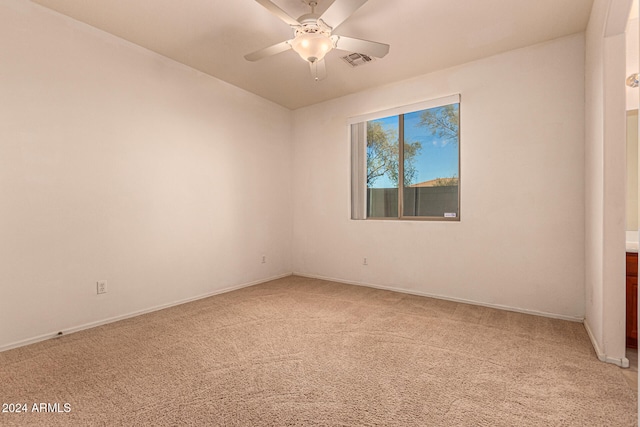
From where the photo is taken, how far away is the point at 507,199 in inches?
130

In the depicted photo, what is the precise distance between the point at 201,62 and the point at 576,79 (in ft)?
12.7

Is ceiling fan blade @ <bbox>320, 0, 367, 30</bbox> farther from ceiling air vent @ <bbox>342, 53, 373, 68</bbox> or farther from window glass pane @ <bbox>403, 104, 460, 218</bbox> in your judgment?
window glass pane @ <bbox>403, 104, 460, 218</bbox>

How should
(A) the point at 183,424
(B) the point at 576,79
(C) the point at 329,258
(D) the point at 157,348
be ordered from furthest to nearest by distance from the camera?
(C) the point at 329,258
(B) the point at 576,79
(D) the point at 157,348
(A) the point at 183,424

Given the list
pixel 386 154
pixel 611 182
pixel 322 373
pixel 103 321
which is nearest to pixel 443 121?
pixel 386 154

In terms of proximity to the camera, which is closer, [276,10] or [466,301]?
[276,10]

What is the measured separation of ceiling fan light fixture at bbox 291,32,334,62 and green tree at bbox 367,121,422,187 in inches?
80.4

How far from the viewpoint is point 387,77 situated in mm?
3914

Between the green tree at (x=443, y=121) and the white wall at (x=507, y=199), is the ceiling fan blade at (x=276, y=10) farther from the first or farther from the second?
the green tree at (x=443, y=121)

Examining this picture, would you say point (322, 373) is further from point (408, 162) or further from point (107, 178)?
point (408, 162)

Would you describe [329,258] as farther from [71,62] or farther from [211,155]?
[71,62]

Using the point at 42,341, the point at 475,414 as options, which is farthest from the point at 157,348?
the point at 475,414

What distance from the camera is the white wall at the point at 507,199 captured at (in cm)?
300

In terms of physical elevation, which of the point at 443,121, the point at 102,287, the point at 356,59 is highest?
the point at 356,59

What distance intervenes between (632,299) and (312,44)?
3138 millimetres
